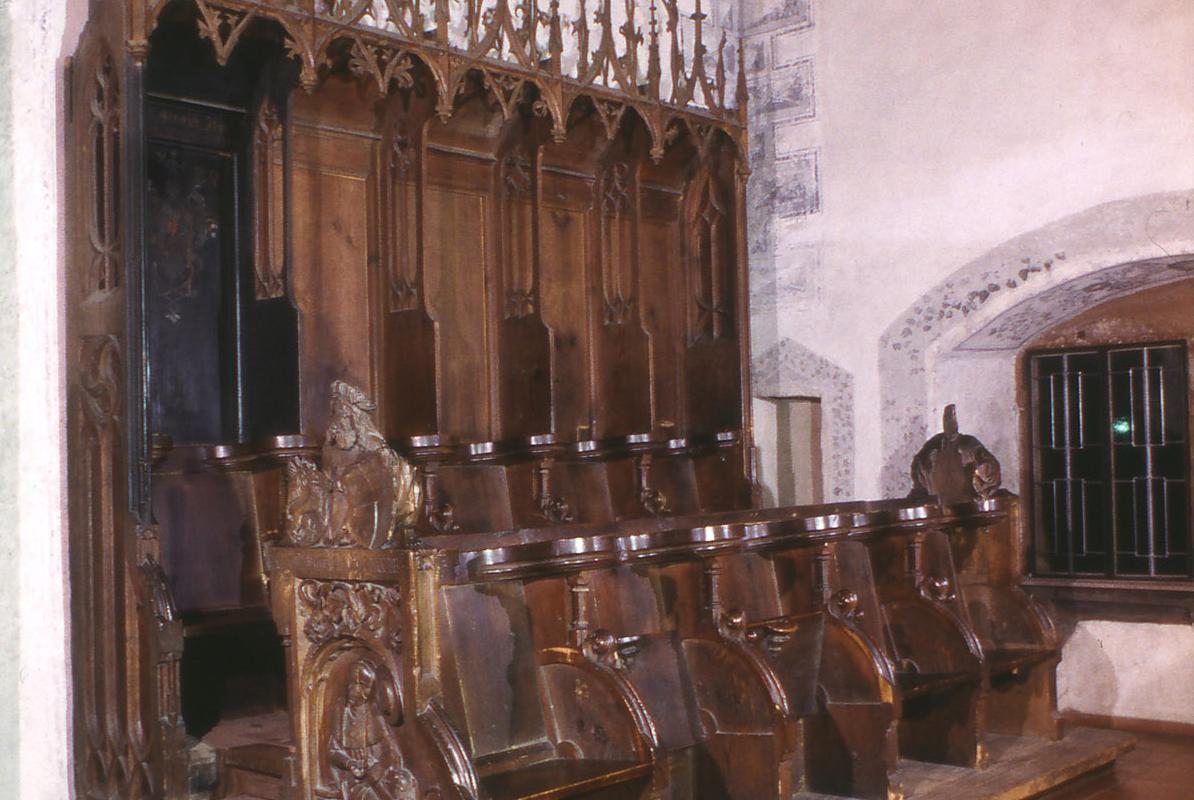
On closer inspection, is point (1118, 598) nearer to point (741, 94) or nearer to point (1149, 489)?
point (1149, 489)

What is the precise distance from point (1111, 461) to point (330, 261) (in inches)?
141

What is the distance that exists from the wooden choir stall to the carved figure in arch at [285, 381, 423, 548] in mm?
10

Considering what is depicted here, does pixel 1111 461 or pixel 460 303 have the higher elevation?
pixel 460 303

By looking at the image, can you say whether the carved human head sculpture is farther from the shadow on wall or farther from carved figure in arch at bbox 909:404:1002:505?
the shadow on wall

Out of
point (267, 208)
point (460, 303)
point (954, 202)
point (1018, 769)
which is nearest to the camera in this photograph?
point (1018, 769)

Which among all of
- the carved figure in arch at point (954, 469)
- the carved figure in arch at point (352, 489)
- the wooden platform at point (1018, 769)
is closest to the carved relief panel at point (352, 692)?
the carved figure in arch at point (352, 489)

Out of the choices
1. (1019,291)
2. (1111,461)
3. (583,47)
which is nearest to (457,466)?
(583,47)

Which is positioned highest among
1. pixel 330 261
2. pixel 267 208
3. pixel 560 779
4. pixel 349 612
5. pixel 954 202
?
pixel 954 202

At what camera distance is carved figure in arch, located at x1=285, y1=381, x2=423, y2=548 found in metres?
3.46

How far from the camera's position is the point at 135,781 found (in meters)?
4.20

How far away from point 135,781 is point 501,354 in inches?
102

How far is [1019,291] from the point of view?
6281 millimetres

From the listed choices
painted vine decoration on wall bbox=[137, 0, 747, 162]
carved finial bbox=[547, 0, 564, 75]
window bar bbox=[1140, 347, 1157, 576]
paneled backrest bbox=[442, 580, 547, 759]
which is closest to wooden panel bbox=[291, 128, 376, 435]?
painted vine decoration on wall bbox=[137, 0, 747, 162]

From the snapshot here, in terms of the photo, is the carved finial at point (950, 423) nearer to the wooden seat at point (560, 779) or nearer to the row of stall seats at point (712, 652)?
the row of stall seats at point (712, 652)
